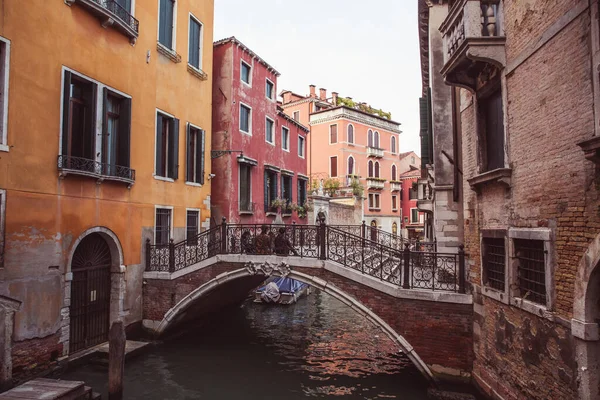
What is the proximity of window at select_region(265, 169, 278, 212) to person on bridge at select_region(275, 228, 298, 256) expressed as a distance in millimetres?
7628

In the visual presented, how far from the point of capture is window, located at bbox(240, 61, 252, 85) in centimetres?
1602

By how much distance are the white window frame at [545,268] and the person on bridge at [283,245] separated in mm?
4916

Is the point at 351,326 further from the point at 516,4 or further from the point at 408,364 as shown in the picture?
the point at 516,4

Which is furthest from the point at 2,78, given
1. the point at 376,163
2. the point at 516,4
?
the point at 376,163

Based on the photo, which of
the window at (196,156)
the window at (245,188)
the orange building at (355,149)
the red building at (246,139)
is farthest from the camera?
the orange building at (355,149)

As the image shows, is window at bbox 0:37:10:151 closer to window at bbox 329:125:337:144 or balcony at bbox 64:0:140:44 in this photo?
balcony at bbox 64:0:140:44

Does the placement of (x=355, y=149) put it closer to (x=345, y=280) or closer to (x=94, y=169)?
(x=345, y=280)

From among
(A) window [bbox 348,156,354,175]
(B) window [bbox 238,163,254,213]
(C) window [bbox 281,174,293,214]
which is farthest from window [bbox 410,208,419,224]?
(B) window [bbox 238,163,254,213]

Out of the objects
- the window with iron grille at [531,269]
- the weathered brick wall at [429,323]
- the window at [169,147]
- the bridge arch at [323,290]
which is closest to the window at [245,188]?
the window at [169,147]

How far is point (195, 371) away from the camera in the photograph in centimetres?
934

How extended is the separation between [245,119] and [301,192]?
6663 mm

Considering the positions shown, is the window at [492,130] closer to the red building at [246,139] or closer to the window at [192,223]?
the window at [192,223]

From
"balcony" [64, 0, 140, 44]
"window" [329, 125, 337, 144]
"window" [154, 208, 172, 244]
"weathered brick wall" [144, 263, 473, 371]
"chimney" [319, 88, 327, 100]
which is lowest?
"weathered brick wall" [144, 263, 473, 371]

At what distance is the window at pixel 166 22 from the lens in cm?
1171
